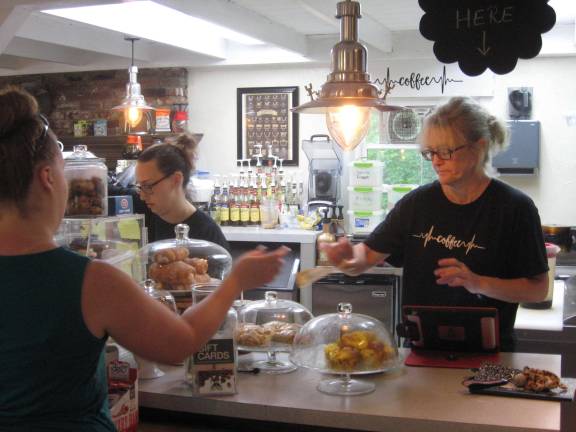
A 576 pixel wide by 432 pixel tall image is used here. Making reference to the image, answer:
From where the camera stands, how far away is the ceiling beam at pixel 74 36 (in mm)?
6015

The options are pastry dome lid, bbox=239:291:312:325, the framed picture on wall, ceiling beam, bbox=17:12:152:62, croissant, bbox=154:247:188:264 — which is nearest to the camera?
pastry dome lid, bbox=239:291:312:325

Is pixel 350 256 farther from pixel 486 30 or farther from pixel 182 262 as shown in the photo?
pixel 486 30

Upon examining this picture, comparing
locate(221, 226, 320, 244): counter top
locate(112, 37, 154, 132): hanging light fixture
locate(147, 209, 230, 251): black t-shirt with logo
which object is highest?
locate(112, 37, 154, 132): hanging light fixture

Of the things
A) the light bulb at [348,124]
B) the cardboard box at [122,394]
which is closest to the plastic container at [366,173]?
the light bulb at [348,124]

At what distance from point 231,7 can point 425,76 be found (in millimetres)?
2253

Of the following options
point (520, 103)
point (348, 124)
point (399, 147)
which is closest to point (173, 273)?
point (348, 124)

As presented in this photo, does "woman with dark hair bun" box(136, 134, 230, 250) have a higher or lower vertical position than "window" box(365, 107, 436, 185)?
lower

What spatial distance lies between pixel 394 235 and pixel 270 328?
75 centimetres

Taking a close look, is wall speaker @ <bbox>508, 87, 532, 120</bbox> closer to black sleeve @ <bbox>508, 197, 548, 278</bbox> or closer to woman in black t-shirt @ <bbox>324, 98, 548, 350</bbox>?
woman in black t-shirt @ <bbox>324, 98, 548, 350</bbox>

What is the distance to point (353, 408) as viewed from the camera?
204cm

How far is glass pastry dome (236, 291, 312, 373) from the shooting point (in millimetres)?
2457

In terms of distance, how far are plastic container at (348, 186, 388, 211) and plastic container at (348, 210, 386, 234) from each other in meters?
0.04

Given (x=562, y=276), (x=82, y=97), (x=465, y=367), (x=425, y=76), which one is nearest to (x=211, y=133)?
(x=82, y=97)

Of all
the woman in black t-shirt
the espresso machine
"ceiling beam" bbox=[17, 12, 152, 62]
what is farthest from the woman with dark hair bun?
the espresso machine
